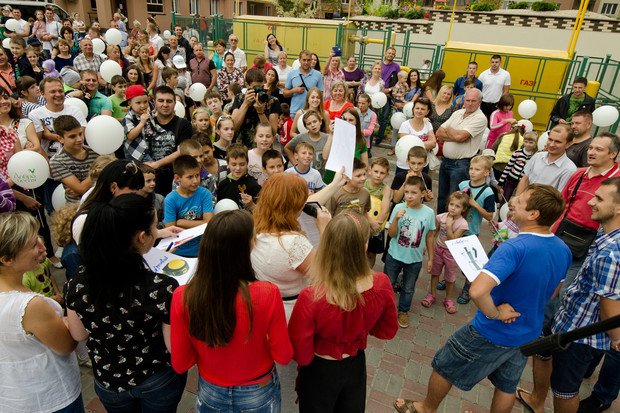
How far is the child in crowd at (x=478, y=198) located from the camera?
4098 mm

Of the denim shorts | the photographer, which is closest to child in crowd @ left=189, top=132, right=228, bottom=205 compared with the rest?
the photographer

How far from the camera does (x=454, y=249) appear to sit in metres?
3.17

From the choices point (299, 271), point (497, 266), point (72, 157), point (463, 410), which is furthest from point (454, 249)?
point (72, 157)

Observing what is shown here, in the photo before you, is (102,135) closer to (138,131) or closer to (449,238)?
(138,131)

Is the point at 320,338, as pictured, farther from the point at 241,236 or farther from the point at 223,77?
the point at 223,77

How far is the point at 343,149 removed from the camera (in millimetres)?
3324

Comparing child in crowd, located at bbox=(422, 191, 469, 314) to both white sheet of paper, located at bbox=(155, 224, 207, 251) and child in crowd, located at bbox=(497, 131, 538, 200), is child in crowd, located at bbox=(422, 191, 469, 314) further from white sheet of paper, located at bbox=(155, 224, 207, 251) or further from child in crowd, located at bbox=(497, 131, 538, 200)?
white sheet of paper, located at bbox=(155, 224, 207, 251)

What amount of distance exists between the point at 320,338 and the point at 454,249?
68.7 inches

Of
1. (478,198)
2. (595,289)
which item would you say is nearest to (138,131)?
(478,198)

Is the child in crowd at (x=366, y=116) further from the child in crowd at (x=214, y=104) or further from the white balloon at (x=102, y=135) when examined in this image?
the white balloon at (x=102, y=135)

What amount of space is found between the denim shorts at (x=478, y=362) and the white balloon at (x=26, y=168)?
13.0 ft

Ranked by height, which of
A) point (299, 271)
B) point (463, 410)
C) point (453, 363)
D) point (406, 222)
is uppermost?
point (299, 271)

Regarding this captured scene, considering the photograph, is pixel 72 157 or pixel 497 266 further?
pixel 72 157

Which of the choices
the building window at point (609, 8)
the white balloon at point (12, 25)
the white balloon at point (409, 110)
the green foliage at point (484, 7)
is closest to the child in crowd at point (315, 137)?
the white balloon at point (409, 110)
